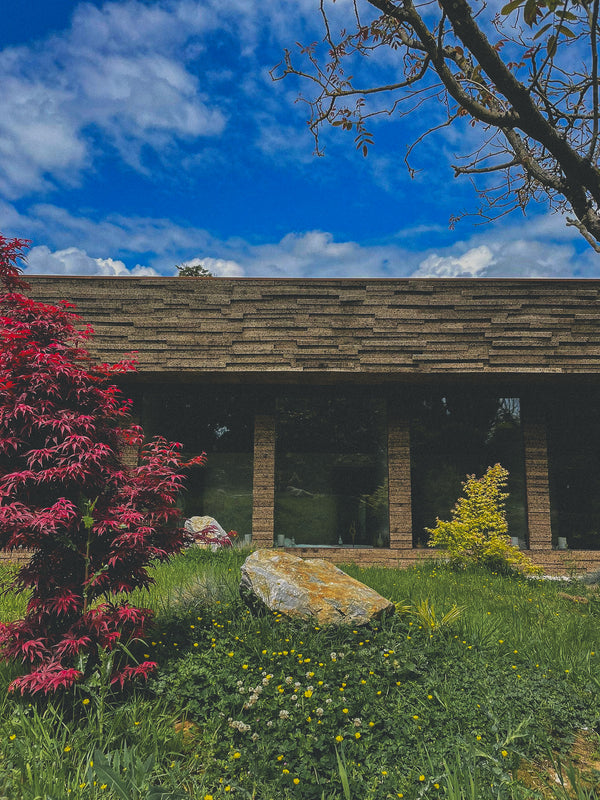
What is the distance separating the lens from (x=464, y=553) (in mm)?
9281

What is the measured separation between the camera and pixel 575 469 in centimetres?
1050

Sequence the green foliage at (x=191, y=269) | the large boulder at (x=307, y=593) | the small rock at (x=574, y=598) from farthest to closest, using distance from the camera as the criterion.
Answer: the green foliage at (x=191, y=269), the small rock at (x=574, y=598), the large boulder at (x=307, y=593)

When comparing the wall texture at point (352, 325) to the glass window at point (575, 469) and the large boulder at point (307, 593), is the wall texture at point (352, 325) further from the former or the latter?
the large boulder at point (307, 593)

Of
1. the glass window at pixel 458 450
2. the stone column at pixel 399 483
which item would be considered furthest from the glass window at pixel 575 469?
the stone column at pixel 399 483

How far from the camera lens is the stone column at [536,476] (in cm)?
A: 1011

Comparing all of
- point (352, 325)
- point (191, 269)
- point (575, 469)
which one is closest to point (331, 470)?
point (352, 325)

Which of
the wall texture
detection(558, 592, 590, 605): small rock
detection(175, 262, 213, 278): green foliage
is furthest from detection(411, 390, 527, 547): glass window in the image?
detection(175, 262, 213, 278): green foliage

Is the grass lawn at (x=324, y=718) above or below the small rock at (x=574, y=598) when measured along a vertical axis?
above

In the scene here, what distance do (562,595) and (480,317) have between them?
4703mm

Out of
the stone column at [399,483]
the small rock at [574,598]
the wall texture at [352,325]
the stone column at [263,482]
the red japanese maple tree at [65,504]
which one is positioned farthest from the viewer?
the stone column at [263,482]

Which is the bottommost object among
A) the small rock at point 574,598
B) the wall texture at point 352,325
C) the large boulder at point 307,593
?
the small rock at point 574,598

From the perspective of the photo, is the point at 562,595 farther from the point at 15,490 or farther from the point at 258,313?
the point at 15,490

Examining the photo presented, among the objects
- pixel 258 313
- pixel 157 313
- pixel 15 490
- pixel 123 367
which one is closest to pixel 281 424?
pixel 258 313

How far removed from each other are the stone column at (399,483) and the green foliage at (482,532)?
0.46 meters
